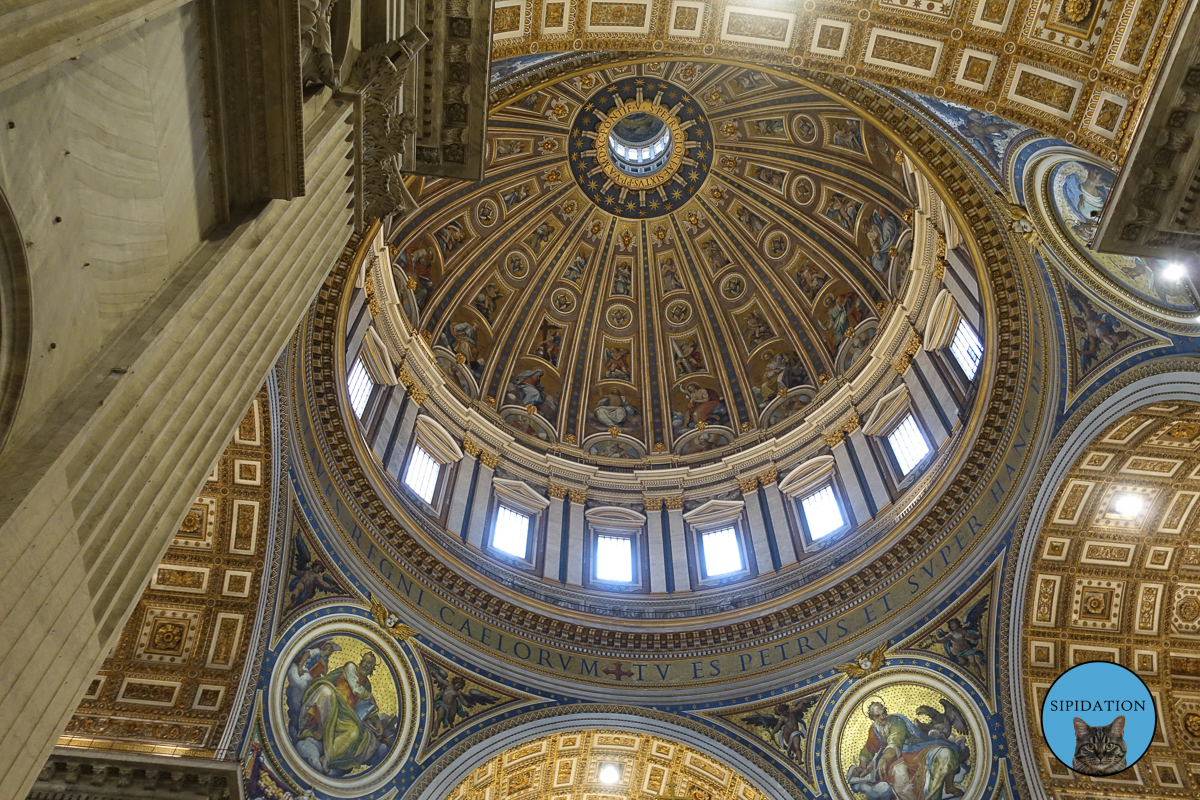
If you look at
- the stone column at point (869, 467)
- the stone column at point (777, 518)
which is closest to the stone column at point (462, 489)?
the stone column at point (777, 518)

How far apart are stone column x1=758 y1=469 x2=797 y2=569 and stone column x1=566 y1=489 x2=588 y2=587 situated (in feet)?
15.4

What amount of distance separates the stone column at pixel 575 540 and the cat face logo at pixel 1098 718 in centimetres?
1010

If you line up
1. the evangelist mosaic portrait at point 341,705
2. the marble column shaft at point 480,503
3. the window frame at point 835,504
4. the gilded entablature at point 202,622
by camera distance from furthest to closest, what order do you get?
the marble column shaft at point 480,503
the window frame at point 835,504
the evangelist mosaic portrait at point 341,705
the gilded entablature at point 202,622

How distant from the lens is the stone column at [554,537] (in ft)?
69.0

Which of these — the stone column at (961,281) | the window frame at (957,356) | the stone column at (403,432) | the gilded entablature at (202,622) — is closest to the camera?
the gilded entablature at (202,622)

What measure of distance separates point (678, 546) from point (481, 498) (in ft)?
16.7

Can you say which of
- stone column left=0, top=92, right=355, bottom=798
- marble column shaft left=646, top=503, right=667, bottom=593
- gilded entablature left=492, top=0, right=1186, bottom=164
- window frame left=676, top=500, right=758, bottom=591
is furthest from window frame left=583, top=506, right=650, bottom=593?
stone column left=0, top=92, right=355, bottom=798

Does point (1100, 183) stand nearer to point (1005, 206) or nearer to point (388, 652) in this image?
point (1005, 206)

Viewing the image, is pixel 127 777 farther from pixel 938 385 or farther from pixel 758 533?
pixel 938 385

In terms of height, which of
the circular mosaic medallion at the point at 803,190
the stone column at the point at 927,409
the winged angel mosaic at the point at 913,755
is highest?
the circular mosaic medallion at the point at 803,190

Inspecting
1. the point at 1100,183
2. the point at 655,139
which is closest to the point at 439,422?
the point at 655,139

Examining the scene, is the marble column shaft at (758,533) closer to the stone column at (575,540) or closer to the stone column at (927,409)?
the stone column at (575,540)

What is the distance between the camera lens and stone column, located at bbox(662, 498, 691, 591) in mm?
21531

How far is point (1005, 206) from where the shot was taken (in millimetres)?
13688
